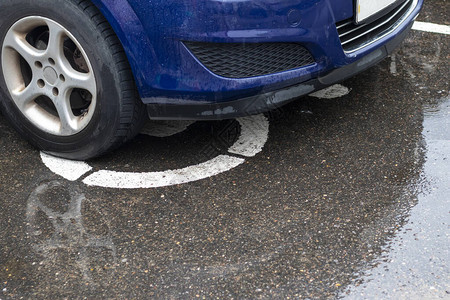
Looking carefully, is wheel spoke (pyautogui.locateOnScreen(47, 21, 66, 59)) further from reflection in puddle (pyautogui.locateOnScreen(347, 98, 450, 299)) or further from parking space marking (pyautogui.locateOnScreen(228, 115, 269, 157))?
reflection in puddle (pyautogui.locateOnScreen(347, 98, 450, 299))

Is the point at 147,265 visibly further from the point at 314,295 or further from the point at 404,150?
the point at 404,150

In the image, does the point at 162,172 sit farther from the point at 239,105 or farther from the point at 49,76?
the point at 49,76

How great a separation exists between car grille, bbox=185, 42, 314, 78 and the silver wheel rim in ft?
1.84

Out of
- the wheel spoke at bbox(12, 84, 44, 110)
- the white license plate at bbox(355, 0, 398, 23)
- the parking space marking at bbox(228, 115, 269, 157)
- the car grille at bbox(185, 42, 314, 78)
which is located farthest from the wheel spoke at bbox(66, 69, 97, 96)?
the white license plate at bbox(355, 0, 398, 23)

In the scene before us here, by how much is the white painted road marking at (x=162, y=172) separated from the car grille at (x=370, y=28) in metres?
0.66

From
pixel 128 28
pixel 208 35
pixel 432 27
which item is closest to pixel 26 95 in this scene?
pixel 128 28

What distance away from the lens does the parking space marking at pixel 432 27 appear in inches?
169

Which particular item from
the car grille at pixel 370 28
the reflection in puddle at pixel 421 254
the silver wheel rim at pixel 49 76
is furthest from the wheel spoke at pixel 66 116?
the reflection in puddle at pixel 421 254

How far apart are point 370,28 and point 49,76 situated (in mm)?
1548

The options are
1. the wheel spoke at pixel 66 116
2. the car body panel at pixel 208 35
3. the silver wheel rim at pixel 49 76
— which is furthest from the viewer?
the wheel spoke at pixel 66 116

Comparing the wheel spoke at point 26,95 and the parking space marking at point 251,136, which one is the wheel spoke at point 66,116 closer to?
the wheel spoke at point 26,95

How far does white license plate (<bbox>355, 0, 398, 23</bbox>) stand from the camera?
279 centimetres

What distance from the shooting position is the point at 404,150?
3.00 metres

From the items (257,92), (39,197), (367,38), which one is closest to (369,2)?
(367,38)
